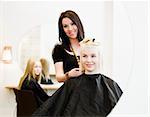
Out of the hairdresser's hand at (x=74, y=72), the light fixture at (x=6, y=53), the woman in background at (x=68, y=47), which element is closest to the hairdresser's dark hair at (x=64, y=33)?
the woman in background at (x=68, y=47)

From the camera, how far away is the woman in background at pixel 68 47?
1.36 metres

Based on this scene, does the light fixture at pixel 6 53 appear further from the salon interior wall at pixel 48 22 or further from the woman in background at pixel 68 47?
the woman in background at pixel 68 47

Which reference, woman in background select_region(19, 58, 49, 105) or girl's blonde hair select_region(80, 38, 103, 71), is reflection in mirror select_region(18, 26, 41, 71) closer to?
woman in background select_region(19, 58, 49, 105)

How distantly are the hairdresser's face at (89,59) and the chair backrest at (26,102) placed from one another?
12.0 inches

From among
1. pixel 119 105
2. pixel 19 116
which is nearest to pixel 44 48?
pixel 19 116

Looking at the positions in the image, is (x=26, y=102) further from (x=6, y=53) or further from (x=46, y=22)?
(x=46, y=22)

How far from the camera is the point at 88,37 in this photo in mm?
1370

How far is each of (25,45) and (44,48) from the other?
10cm

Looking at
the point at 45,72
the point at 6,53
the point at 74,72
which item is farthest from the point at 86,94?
the point at 6,53

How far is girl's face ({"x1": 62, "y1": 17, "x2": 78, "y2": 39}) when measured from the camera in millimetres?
1369

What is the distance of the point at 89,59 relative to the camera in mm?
1358

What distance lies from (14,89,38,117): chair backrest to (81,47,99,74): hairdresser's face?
304 mm

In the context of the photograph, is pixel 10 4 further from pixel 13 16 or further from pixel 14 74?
pixel 14 74

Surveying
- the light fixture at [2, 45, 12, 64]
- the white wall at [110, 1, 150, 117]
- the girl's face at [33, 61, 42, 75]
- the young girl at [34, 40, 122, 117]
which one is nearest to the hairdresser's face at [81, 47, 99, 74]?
the young girl at [34, 40, 122, 117]
